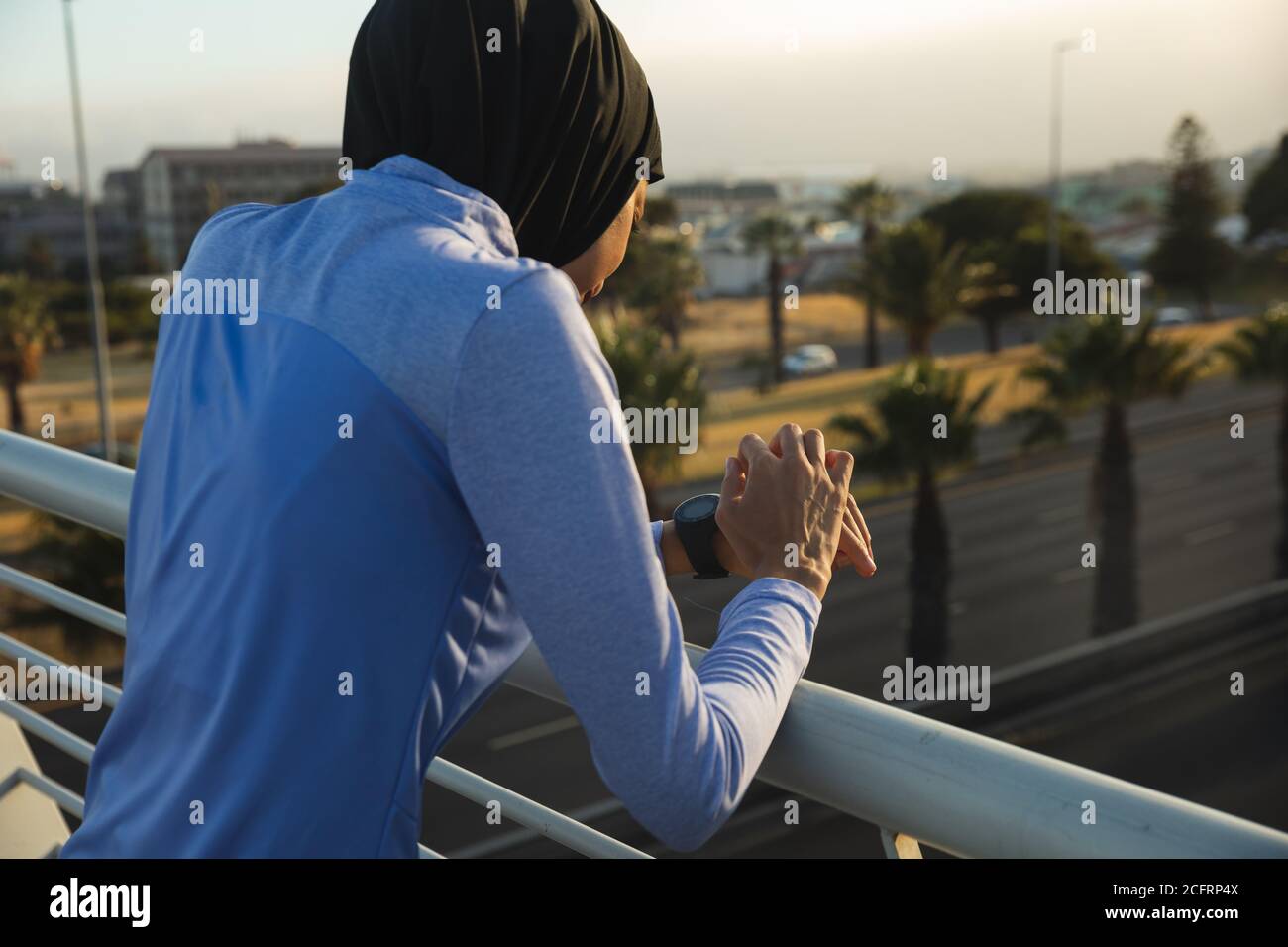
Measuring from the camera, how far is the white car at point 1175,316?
46.2 meters

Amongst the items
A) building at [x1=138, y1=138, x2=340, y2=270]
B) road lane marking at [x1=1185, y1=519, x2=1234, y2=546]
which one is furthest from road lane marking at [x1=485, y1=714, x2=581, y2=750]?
building at [x1=138, y1=138, x2=340, y2=270]

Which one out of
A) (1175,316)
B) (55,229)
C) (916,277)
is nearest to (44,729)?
(916,277)

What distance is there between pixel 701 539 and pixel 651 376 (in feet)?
53.4

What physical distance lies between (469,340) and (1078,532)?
32464mm

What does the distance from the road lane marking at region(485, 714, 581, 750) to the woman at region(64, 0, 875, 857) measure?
1967 cm

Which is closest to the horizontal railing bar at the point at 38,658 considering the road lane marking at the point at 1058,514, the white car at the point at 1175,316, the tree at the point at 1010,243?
the road lane marking at the point at 1058,514

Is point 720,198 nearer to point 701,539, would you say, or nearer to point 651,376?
point 651,376

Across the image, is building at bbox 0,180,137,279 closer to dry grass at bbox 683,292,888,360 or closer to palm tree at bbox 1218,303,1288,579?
dry grass at bbox 683,292,888,360

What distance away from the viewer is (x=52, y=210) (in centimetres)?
4109

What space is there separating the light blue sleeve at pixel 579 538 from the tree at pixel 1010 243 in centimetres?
4388

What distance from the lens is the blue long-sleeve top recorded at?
869mm

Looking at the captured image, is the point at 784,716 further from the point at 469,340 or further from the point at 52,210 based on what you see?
the point at 52,210

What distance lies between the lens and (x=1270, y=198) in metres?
48.0

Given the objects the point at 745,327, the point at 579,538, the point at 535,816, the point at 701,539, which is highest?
the point at 579,538
